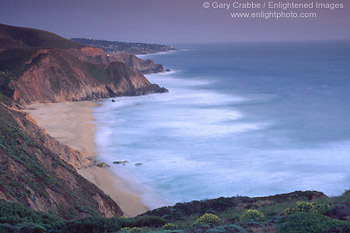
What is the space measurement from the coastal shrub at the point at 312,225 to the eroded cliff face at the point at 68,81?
48.6 meters

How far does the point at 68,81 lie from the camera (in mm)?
62219

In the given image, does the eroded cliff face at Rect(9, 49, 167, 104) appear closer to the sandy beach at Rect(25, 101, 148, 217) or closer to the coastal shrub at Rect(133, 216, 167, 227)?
the sandy beach at Rect(25, 101, 148, 217)

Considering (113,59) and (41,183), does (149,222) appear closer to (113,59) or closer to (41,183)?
(41,183)

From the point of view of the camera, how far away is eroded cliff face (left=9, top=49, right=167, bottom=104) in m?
56.9

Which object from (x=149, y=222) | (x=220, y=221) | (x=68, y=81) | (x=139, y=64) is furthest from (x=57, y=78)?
(x=220, y=221)

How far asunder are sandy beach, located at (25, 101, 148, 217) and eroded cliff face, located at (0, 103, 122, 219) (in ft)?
10.00

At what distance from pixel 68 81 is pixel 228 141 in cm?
3403

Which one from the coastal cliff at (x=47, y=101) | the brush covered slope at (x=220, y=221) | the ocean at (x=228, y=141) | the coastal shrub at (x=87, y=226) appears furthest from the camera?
the ocean at (x=228, y=141)

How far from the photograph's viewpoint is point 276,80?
9019cm

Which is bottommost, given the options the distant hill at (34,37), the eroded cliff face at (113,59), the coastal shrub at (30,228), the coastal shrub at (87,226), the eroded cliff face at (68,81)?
the coastal shrub at (87,226)

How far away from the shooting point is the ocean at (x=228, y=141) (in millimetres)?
28125

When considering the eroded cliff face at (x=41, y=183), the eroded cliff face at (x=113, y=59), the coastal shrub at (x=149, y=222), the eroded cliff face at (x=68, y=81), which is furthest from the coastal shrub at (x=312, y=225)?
the eroded cliff face at (x=113, y=59)

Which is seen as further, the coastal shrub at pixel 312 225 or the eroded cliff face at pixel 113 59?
the eroded cliff face at pixel 113 59

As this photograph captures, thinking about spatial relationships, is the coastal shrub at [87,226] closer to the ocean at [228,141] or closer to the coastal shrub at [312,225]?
the coastal shrub at [312,225]
